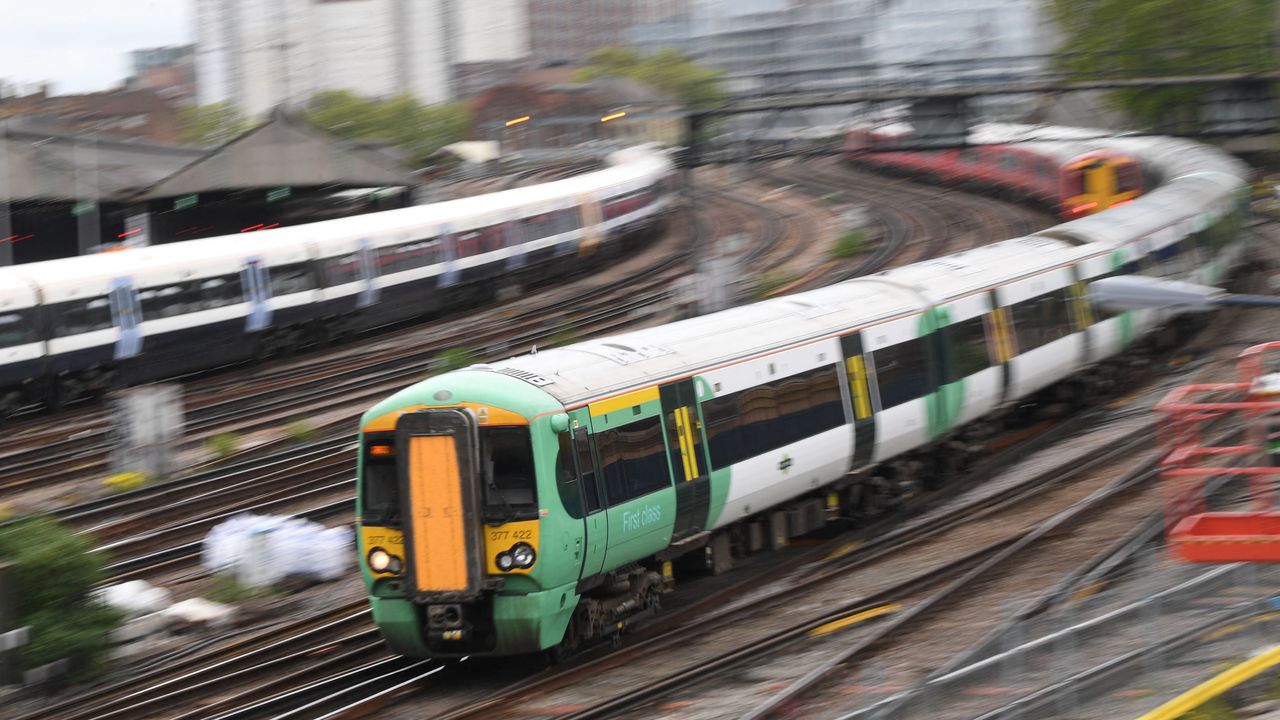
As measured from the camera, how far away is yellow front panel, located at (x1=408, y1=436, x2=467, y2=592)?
10375mm

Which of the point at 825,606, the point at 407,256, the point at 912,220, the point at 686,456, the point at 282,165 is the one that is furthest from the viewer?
the point at 912,220

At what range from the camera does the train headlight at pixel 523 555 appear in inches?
406

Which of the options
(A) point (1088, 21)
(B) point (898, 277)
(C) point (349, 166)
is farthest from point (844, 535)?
(A) point (1088, 21)

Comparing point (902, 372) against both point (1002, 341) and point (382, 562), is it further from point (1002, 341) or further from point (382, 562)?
point (382, 562)

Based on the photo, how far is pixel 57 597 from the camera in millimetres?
11641

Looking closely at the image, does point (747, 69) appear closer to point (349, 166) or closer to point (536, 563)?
point (349, 166)

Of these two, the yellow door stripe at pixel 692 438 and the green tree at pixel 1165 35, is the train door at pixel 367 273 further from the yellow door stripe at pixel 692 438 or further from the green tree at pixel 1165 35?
the green tree at pixel 1165 35

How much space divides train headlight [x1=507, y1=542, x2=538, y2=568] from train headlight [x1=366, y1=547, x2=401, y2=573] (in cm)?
99

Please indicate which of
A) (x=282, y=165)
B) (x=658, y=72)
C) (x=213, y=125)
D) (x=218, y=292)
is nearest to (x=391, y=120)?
(x=213, y=125)

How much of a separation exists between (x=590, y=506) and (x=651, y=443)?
3.50ft

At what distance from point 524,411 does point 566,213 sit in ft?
84.0

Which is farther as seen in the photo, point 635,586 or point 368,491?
point 635,586

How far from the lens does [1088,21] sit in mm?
52250

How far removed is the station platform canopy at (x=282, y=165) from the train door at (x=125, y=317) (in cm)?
1073
